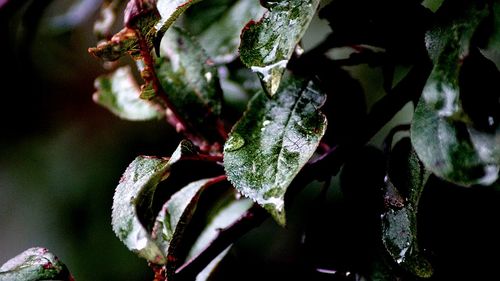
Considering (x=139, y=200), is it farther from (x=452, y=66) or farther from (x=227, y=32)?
(x=227, y=32)

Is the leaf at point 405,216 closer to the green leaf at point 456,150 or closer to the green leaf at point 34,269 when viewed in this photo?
the green leaf at point 456,150

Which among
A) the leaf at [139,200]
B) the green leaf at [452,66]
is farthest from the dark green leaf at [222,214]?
the green leaf at [452,66]

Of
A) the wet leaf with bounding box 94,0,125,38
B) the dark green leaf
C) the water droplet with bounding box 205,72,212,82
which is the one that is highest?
the wet leaf with bounding box 94,0,125,38

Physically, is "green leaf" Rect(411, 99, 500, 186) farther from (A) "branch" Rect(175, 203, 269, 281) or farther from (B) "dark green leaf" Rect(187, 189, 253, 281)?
(B) "dark green leaf" Rect(187, 189, 253, 281)

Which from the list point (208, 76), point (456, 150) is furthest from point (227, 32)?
point (456, 150)

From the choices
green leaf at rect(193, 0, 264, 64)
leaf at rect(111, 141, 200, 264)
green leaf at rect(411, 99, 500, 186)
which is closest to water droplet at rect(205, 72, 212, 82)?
green leaf at rect(193, 0, 264, 64)

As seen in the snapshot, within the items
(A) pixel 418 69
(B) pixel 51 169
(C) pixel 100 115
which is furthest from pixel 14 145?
(A) pixel 418 69
